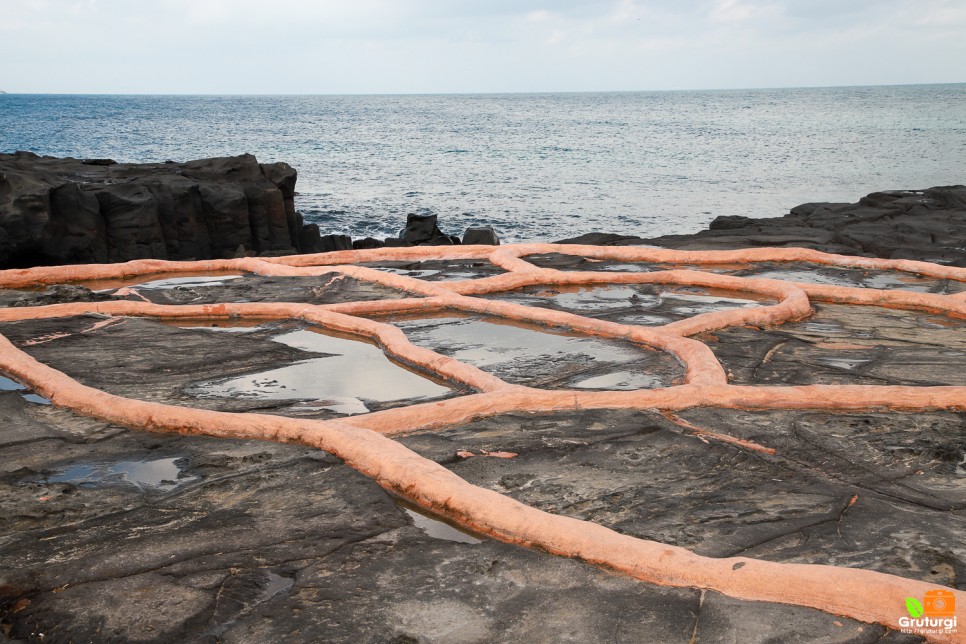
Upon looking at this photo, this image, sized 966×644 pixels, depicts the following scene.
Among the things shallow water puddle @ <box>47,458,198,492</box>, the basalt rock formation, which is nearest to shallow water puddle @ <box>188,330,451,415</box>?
shallow water puddle @ <box>47,458,198,492</box>

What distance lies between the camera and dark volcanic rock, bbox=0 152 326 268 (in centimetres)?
1285

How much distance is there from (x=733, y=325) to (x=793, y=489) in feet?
13.0

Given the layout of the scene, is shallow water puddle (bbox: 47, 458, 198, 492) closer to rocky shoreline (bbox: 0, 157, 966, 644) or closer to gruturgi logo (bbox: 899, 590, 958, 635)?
rocky shoreline (bbox: 0, 157, 966, 644)

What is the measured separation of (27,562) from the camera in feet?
12.4

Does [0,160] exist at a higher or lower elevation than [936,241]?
higher

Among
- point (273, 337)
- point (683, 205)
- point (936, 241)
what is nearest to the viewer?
point (273, 337)

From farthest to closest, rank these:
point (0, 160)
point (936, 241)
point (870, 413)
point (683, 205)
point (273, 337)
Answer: point (683, 205) → point (0, 160) → point (936, 241) → point (273, 337) → point (870, 413)

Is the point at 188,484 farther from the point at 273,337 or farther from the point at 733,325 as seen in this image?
the point at 733,325

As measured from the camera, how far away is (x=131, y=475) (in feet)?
15.9

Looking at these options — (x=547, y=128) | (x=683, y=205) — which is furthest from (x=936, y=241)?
(x=547, y=128)

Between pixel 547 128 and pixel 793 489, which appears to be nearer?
pixel 793 489

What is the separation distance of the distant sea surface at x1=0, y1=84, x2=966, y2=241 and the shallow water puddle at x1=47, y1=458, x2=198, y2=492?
20.3 meters

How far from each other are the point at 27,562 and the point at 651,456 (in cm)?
312

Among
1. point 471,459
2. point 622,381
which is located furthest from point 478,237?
point 471,459
